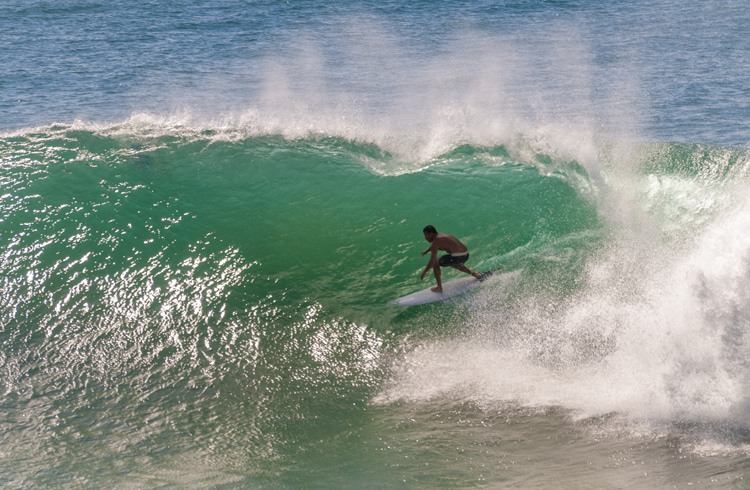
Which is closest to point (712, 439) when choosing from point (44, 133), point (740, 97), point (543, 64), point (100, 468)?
point (100, 468)

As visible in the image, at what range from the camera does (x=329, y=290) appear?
26.0ft

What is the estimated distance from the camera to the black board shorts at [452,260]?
7.74m

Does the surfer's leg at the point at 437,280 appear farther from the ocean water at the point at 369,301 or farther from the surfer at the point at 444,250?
the ocean water at the point at 369,301

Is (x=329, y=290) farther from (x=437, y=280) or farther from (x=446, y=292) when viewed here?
(x=446, y=292)

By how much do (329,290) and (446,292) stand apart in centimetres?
151

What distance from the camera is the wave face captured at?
6.00m

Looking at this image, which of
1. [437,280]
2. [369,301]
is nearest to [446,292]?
[437,280]

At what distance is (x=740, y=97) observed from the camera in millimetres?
16406

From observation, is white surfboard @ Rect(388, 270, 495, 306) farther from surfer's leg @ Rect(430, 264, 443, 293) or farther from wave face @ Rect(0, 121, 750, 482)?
wave face @ Rect(0, 121, 750, 482)

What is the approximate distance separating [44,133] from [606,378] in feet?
35.9

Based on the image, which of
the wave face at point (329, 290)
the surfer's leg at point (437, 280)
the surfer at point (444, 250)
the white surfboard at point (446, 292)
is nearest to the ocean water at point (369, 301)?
the wave face at point (329, 290)

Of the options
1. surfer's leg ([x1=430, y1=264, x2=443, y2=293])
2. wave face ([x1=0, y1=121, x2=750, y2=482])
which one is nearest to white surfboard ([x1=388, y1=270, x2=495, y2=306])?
surfer's leg ([x1=430, y1=264, x2=443, y2=293])

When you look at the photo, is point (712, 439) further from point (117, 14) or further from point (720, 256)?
point (117, 14)

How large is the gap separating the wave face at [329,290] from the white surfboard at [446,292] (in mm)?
153
